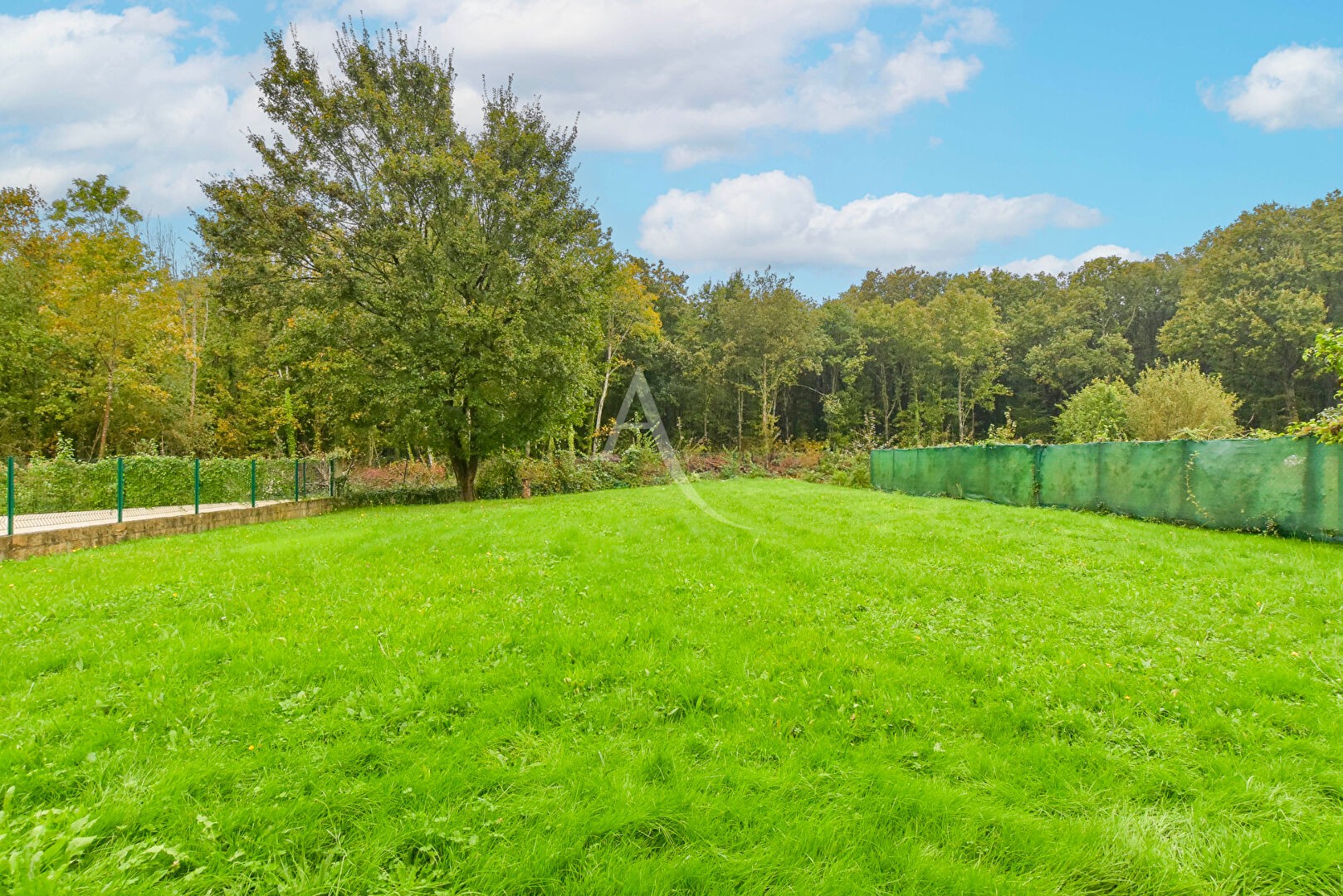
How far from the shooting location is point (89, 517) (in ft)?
32.3

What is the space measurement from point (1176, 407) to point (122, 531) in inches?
1338

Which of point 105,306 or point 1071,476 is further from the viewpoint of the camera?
point 105,306

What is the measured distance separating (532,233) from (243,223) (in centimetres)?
698

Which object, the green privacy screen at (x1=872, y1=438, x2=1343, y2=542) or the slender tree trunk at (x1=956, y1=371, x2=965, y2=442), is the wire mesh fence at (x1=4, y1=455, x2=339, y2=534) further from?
the slender tree trunk at (x1=956, y1=371, x2=965, y2=442)

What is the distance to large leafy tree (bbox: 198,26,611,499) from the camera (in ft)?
45.5

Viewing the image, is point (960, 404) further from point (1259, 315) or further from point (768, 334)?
point (1259, 315)

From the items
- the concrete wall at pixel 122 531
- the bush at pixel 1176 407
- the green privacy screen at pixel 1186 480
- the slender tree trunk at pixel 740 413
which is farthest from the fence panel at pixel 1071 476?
the slender tree trunk at pixel 740 413

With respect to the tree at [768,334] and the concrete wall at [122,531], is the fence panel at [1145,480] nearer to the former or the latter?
the concrete wall at [122,531]

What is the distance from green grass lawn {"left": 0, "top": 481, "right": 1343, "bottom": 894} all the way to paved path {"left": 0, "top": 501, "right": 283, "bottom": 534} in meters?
3.77

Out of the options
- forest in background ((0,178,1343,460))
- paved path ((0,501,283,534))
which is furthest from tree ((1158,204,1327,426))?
paved path ((0,501,283,534))

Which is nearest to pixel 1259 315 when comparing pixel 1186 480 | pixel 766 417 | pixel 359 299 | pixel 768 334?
pixel 768 334

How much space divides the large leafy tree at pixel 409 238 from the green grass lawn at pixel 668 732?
929 centimetres

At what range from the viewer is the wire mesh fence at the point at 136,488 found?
900 cm

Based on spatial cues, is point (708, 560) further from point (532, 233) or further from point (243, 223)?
point (243, 223)
